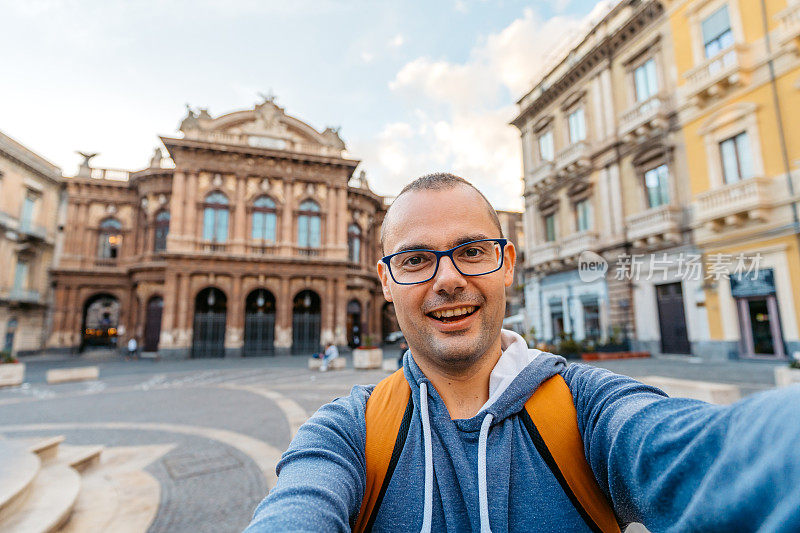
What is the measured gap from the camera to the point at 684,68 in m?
13.0

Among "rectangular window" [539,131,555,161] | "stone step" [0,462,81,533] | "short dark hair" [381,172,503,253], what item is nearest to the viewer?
"short dark hair" [381,172,503,253]

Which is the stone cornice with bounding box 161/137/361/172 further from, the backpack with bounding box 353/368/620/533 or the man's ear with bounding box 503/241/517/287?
the backpack with bounding box 353/368/620/533

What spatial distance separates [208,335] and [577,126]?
22.3 meters

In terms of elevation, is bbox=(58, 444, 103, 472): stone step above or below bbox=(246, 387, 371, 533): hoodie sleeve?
below

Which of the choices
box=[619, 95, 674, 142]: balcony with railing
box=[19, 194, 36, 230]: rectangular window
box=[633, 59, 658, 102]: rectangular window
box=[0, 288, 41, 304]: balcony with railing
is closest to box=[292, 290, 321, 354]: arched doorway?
box=[0, 288, 41, 304]: balcony with railing

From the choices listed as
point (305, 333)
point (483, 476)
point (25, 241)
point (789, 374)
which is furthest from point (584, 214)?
point (25, 241)

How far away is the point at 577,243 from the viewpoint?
1620 centimetres

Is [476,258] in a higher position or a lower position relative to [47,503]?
higher

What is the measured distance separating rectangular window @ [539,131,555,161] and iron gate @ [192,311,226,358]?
2024 centimetres

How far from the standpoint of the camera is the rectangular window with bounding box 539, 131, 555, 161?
19094 mm

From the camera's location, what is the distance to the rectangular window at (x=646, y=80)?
1417 cm

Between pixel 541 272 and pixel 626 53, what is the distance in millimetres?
10263

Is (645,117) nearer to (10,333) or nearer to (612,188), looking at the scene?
(612,188)

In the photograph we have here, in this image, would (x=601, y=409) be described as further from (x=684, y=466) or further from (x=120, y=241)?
(x=120, y=241)
